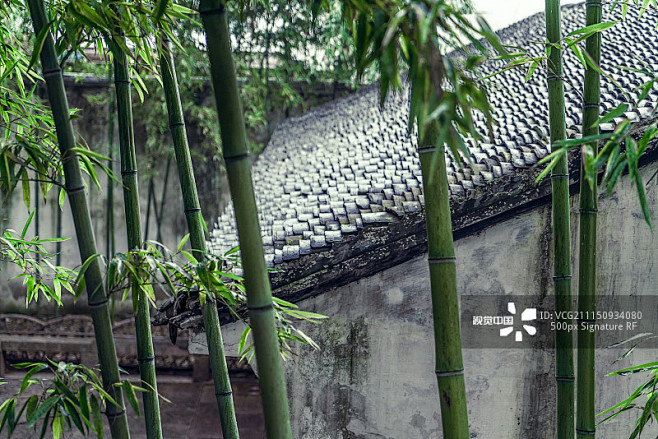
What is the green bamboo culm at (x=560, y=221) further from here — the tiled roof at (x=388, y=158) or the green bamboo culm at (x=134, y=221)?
the green bamboo culm at (x=134, y=221)

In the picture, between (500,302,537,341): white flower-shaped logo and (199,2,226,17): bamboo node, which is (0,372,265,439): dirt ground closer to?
(500,302,537,341): white flower-shaped logo

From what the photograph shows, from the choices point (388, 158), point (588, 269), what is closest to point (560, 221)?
point (588, 269)

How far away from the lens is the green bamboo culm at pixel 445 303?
1.42 meters

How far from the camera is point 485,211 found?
9.96ft

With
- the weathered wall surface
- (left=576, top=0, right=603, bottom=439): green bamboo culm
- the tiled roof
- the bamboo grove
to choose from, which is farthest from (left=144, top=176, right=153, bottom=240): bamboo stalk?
(left=576, top=0, right=603, bottom=439): green bamboo culm

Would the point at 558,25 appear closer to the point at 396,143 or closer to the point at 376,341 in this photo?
the point at 376,341

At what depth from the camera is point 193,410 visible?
677 cm

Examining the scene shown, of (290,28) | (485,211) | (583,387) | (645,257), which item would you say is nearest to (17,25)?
(290,28)

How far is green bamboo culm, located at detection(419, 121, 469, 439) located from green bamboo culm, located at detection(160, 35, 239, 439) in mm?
686

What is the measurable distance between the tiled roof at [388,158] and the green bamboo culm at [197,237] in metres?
0.90

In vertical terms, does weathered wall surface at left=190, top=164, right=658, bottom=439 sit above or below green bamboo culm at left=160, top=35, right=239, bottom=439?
below

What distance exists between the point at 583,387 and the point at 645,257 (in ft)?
4.89

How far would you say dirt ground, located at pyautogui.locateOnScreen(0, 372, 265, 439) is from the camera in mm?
6250

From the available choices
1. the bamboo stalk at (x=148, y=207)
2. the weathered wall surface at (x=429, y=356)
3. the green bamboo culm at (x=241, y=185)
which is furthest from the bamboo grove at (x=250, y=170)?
the bamboo stalk at (x=148, y=207)
